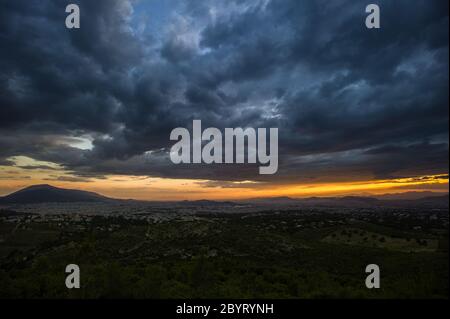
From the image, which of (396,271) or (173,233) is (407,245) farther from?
(173,233)

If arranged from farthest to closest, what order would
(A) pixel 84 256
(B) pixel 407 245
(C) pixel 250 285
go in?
(B) pixel 407 245 < (A) pixel 84 256 < (C) pixel 250 285

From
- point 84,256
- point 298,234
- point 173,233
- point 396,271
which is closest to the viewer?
point 396,271

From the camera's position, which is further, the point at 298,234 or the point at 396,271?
the point at 298,234
